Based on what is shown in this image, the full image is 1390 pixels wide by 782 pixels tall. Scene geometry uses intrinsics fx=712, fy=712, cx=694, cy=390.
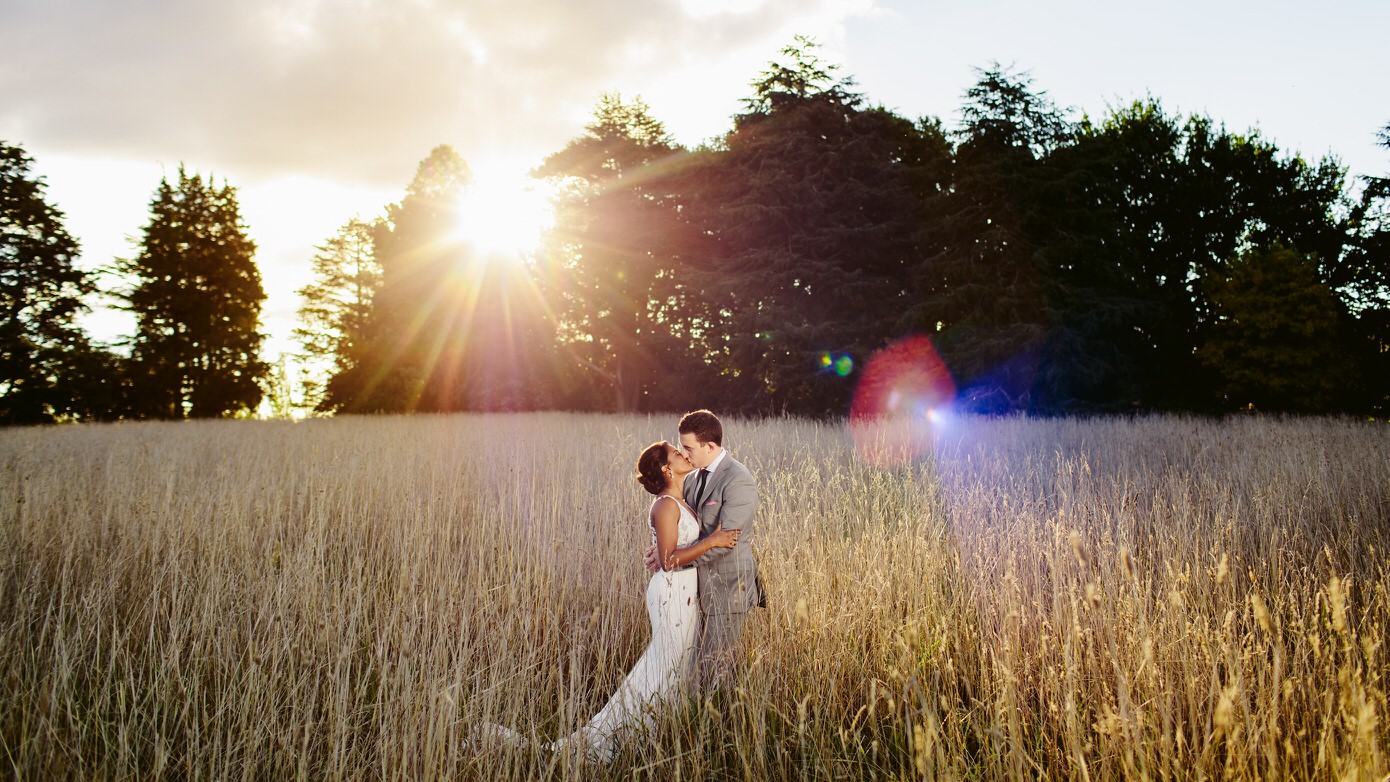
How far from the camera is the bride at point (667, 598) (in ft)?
10.4

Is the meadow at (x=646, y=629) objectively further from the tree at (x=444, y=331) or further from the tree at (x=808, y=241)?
the tree at (x=444, y=331)

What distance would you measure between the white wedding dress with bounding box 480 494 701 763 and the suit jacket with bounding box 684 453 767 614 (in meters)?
0.07

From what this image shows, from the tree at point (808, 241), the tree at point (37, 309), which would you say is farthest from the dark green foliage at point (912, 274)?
the tree at point (37, 309)

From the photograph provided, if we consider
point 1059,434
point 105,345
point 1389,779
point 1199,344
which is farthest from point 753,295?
point 105,345

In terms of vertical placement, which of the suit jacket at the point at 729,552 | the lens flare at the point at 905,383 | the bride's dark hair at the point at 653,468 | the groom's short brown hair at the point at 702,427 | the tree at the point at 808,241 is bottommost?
the suit jacket at the point at 729,552

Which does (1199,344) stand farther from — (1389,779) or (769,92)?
(1389,779)

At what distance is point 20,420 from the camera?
2392cm

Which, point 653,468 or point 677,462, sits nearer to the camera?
point 653,468

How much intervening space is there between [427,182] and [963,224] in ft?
76.0

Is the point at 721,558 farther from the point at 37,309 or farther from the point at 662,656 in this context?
the point at 37,309

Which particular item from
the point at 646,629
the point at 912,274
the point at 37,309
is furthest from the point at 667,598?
the point at 37,309

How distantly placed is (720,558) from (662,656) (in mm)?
523

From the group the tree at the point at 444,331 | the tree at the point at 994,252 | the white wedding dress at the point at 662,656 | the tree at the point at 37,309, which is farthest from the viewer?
the tree at the point at 444,331

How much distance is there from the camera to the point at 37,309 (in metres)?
23.9
